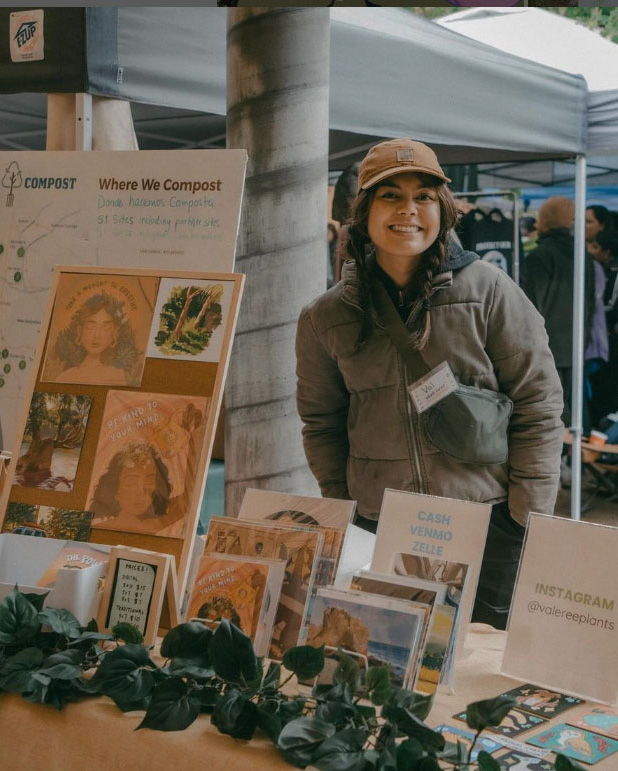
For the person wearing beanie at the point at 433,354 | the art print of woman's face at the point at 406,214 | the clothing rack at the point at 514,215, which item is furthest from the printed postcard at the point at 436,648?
the clothing rack at the point at 514,215

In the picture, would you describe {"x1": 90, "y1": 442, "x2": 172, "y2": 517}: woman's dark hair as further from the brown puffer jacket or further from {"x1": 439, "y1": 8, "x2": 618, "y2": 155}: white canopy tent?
{"x1": 439, "y1": 8, "x2": 618, "y2": 155}: white canopy tent

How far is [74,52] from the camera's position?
2.56 meters

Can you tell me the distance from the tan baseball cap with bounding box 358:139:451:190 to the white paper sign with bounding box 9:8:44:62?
3.97 feet

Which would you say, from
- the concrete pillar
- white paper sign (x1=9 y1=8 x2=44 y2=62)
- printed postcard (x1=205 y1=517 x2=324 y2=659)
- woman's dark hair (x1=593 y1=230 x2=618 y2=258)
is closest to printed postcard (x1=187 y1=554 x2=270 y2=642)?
printed postcard (x1=205 y1=517 x2=324 y2=659)

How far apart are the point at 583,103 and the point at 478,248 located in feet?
2.67

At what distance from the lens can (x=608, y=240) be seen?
15.6ft

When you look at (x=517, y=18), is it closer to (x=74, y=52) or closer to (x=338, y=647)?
(x=74, y=52)

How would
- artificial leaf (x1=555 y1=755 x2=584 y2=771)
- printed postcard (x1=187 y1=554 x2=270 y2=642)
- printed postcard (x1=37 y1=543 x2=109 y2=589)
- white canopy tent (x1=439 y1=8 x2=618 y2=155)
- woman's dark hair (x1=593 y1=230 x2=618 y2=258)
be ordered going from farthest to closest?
woman's dark hair (x1=593 y1=230 x2=618 y2=258) → white canopy tent (x1=439 y1=8 x2=618 y2=155) → printed postcard (x1=37 y1=543 x2=109 y2=589) → printed postcard (x1=187 y1=554 x2=270 y2=642) → artificial leaf (x1=555 y1=755 x2=584 y2=771)

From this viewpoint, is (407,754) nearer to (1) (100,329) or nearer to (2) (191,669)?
(2) (191,669)

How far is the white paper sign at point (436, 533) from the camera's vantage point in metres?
1.25

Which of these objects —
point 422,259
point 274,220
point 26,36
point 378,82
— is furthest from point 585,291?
point 26,36

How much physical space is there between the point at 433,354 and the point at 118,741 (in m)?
1.26

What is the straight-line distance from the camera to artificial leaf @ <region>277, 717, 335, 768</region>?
0.94 meters

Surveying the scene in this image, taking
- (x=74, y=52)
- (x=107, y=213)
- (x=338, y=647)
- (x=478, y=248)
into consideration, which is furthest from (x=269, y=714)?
(x=478, y=248)
